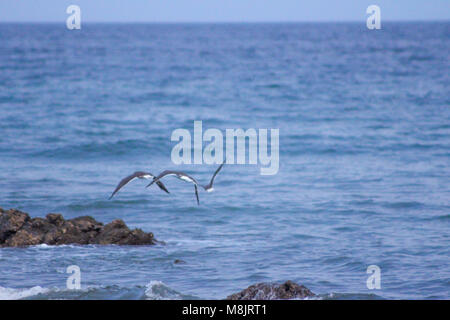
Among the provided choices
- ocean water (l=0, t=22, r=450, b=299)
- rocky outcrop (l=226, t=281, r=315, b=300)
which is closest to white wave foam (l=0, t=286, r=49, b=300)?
ocean water (l=0, t=22, r=450, b=299)

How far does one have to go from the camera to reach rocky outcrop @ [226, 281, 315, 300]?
944cm

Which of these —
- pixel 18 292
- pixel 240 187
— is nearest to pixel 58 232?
pixel 18 292

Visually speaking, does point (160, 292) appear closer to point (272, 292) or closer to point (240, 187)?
point (272, 292)

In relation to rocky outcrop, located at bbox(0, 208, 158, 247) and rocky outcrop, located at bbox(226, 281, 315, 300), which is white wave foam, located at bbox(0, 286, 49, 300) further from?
rocky outcrop, located at bbox(226, 281, 315, 300)

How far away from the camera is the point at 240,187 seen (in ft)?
63.2

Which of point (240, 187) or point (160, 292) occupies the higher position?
point (240, 187)

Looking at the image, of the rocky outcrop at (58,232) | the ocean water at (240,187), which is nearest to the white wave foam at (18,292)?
the ocean water at (240,187)

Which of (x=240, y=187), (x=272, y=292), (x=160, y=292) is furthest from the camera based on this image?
(x=240, y=187)

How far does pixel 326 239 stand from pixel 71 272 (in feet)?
16.9

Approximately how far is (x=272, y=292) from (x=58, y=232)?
4884 mm

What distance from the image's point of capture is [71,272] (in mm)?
11227

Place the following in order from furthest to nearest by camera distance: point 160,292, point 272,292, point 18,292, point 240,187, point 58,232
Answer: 1. point 240,187
2. point 58,232
3. point 160,292
4. point 18,292
5. point 272,292

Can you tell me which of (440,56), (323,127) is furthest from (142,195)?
(440,56)
